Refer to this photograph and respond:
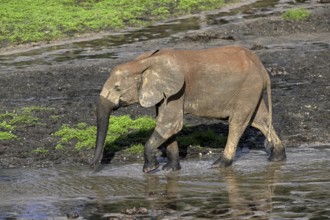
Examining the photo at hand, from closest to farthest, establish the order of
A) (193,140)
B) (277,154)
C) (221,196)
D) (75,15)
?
(221,196) < (277,154) < (193,140) < (75,15)

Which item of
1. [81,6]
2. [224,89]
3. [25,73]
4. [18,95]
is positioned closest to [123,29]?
[81,6]

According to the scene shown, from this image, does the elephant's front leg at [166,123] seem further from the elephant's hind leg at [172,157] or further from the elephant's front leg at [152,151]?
the elephant's hind leg at [172,157]

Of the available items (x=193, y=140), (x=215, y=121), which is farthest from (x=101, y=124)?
(x=215, y=121)

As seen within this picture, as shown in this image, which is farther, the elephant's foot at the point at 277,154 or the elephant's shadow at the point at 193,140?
the elephant's shadow at the point at 193,140

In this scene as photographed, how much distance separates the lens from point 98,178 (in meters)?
14.2

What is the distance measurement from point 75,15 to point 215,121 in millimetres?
13113

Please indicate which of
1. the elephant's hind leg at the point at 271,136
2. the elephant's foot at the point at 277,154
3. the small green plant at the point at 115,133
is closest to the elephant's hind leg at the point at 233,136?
the elephant's hind leg at the point at 271,136

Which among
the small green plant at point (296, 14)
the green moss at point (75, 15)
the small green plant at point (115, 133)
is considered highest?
the small green plant at point (115, 133)

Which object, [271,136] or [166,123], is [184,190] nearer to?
[166,123]

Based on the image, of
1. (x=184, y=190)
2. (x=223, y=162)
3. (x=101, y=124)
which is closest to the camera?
(x=184, y=190)

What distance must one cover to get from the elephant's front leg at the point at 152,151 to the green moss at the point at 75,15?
13.0 meters

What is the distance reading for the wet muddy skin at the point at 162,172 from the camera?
1236cm

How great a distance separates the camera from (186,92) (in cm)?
1427

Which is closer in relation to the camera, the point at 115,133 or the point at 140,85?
the point at 140,85
